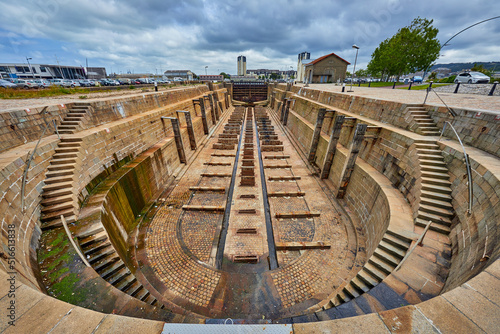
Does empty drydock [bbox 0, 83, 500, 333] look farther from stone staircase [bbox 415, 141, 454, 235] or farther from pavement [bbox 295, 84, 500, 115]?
pavement [bbox 295, 84, 500, 115]

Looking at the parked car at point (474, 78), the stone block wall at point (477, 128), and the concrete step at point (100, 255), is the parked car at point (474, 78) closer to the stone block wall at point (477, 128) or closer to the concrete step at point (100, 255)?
the stone block wall at point (477, 128)

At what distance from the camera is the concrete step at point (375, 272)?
21.3 feet

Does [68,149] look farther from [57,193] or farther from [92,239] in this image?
[92,239]

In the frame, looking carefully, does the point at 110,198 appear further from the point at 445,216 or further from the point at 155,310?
the point at 445,216

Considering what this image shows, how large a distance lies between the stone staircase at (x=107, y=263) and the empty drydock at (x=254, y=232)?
43mm

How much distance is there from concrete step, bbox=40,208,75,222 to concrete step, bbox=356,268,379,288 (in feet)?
37.8

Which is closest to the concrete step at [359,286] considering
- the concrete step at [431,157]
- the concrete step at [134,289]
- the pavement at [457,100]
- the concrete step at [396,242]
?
the concrete step at [396,242]

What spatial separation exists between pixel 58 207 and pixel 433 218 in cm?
1474

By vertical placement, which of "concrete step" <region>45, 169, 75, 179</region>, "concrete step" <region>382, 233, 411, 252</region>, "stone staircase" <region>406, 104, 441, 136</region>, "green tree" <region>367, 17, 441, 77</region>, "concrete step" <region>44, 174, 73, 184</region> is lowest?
"concrete step" <region>382, 233, 411, 252</region>

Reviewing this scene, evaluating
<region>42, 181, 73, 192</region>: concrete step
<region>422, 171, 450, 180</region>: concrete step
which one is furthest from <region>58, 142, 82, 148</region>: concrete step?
<region>422, 171, 450, 180</region>: concrete step

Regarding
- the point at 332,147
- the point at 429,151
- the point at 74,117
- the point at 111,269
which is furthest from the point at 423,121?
the point at 74,117

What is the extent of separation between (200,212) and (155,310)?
6735mm

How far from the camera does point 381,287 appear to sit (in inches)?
211

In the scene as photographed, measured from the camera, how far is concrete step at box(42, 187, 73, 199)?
24.1 feet
